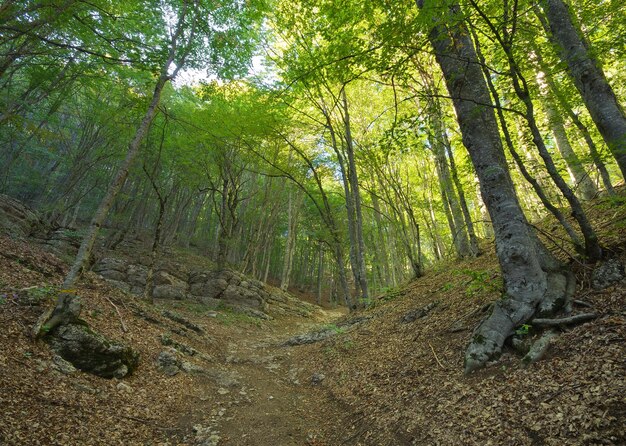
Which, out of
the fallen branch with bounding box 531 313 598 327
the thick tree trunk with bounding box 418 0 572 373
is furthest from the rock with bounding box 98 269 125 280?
the fallen branch with bounding box 531 313 598 327

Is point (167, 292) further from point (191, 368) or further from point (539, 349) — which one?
point (539, 349)

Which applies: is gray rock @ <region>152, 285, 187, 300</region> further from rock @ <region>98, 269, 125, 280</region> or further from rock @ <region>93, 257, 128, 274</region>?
rock @ <region>93, 257, 128, 274</region>

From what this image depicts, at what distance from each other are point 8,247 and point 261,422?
848cm

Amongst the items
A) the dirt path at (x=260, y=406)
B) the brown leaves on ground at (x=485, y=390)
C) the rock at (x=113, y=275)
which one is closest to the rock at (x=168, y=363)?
the dirt path at (x=260, y=406)

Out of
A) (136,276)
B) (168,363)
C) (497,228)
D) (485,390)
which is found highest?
(497,228)

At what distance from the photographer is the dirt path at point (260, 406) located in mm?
4305

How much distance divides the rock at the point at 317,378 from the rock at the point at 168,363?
9.37 feet

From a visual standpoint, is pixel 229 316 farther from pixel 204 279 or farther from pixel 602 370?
pixel 602 370

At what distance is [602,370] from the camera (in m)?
2.71

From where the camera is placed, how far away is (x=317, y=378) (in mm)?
6383

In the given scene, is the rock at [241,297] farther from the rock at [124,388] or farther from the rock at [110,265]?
the rock at [124,388]

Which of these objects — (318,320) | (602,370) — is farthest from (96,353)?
(318,320)

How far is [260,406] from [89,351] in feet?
9.97

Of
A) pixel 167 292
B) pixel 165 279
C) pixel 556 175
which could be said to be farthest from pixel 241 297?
pixel 556 175
